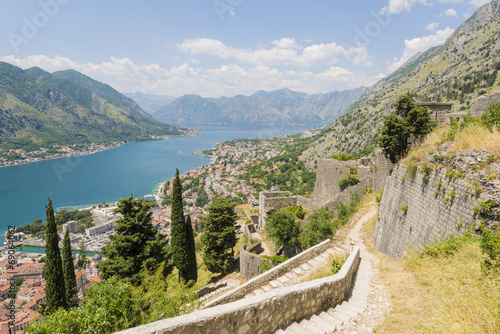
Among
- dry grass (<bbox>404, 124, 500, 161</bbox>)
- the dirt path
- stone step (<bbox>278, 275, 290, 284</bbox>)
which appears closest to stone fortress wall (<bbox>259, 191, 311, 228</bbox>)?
the dirt path

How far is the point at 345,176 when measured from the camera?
54.9 ft

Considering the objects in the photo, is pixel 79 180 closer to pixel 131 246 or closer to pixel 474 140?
pixel 131 246

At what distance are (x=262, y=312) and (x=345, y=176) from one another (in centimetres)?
1486

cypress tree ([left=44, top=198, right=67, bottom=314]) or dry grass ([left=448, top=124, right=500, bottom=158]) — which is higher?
dry grass ([left=448, top=124, right=500, bottom=158])

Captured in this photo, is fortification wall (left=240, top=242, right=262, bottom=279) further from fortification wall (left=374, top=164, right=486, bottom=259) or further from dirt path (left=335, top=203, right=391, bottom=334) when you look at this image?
fortification wall (left=374, top=164, right=486, bottom=259)

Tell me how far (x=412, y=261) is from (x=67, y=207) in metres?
86.3

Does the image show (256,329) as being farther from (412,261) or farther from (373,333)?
(412,261)

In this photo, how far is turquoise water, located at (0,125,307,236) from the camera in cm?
6938

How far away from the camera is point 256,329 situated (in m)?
3.39

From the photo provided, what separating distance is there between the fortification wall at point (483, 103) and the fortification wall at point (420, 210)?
4.19 m

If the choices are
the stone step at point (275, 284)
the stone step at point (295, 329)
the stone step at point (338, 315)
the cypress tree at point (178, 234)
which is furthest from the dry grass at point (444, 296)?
the cypress tree at point (178, 234)

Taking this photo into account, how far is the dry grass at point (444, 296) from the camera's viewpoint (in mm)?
3037

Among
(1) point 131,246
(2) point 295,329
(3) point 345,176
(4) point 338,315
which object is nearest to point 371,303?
(4) point 338,315

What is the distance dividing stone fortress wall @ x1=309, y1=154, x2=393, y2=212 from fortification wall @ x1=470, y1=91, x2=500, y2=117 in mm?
4654
